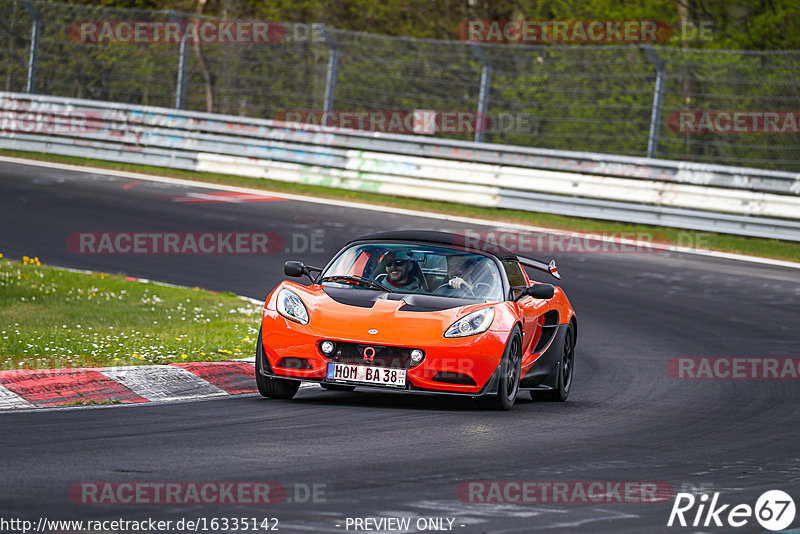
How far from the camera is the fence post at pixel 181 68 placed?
23978 mm

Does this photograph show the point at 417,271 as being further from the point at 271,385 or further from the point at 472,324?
the point at 271,385

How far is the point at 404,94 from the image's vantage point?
23.0 meters

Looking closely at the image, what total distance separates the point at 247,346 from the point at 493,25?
2383 centimetres

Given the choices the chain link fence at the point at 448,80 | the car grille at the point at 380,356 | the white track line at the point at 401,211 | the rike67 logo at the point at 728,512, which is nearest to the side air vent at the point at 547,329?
the car grille at the point at 380,356

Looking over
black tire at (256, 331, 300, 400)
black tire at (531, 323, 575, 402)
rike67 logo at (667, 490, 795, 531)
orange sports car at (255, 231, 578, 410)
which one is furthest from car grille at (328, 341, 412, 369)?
rike67 logo at (667, 490, 795, 531)

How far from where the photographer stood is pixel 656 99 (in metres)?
21.1

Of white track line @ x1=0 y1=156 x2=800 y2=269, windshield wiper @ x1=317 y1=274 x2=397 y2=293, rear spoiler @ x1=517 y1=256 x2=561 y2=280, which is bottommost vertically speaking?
white track line @ x1=0 y1=156 x2=800 y2=269

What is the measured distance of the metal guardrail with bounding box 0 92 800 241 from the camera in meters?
20.1

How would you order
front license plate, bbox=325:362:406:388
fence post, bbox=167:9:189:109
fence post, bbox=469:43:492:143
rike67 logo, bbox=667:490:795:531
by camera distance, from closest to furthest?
rike67 logo, bbox=667:490:795:531 → front license plate, bbox=325:362:406:388 → fence post, bbox=469:43:492:143 → fence post, bbox=167:9:189:109

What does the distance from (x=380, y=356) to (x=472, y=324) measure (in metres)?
0.71

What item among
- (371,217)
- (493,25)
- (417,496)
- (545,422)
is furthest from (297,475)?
(493,25)

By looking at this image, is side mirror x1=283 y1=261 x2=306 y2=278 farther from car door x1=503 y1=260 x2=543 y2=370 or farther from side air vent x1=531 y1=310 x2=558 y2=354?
side air vent x1=531 y1=310 x2=558 y2=354

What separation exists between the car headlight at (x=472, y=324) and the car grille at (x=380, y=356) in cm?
34

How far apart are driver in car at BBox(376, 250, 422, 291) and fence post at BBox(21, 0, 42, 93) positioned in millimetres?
17446
